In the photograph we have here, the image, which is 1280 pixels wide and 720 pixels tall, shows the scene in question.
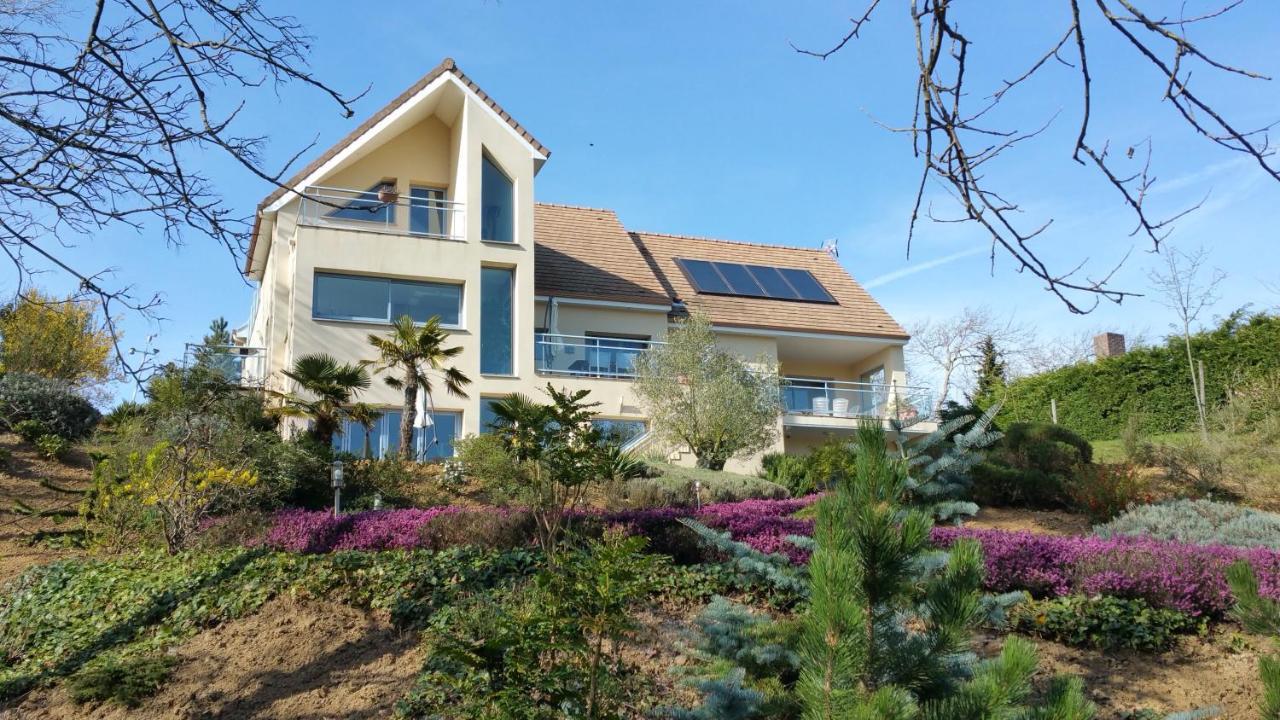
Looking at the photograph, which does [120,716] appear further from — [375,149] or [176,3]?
[375,149]

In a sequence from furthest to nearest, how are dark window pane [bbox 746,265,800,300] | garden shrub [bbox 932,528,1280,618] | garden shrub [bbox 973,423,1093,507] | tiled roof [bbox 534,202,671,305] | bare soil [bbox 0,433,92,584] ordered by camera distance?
dark window pane [bbox 746,265,800,300] < tiled roof [bbox 534,202,671,305] < garden shrub [bbox 973,423,1093,507] < bare soil [bbox 0,433,92,584] < garden shrub [bbox 932,528,1280,618]

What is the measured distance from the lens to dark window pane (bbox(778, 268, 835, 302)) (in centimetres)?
2827

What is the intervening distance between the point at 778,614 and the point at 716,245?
21445mm

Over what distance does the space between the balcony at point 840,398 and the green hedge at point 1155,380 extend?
2609 millimetres

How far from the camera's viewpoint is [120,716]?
8078 millimetres

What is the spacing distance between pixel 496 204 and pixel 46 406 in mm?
9717

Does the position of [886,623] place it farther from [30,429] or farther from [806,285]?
[806,285]

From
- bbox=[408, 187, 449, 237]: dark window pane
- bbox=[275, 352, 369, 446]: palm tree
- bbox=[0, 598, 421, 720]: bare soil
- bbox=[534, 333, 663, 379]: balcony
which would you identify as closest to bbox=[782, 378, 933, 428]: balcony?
bbox=[534, 333, 663, 379]: balcony

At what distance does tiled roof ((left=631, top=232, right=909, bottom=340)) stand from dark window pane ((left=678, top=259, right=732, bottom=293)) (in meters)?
0.25

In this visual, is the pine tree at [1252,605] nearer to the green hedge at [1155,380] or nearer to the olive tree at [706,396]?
the olive tree at [706,396]

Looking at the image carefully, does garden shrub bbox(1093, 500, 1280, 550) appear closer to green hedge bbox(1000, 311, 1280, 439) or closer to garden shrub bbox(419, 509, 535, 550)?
garden shrub bbox(419, 509, 535, 550)

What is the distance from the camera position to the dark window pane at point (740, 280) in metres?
27.6

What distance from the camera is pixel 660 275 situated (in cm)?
2752

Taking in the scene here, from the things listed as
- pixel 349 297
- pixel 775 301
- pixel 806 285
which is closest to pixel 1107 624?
pixel 349 297
